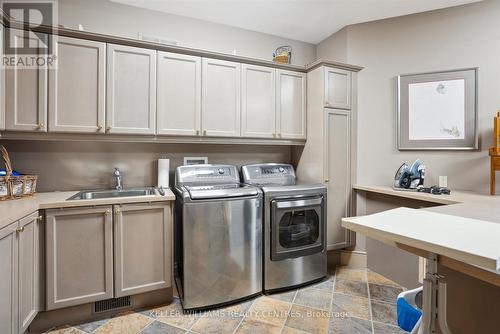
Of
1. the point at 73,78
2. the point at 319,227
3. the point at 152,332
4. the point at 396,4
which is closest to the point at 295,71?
the point at 396,4

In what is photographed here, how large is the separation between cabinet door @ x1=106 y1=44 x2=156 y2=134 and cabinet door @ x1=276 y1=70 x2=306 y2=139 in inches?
50.5

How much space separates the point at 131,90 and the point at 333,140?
79.2 inches

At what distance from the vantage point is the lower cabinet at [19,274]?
134 centimetres

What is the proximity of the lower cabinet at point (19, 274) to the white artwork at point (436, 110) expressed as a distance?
332 centimetres

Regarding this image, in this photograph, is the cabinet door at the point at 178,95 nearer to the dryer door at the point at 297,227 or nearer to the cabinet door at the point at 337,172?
the dryer door at the point at 297,227

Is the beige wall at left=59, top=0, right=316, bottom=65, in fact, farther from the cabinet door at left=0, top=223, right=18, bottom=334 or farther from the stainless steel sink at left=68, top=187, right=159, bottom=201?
the cabinet door at left=0, top=223, right=18, bottom=334

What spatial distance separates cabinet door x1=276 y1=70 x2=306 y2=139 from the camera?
2.76 m

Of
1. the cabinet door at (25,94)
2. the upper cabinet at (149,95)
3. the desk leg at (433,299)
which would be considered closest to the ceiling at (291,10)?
the upper cabinet at (149,95)

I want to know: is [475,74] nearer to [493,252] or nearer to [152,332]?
[493,252]

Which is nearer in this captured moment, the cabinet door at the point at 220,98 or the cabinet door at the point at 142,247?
the cabinet door at the point at 142,247

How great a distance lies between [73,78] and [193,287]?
1909 millimetres

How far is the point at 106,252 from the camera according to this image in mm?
1907

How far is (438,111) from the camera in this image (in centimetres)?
254

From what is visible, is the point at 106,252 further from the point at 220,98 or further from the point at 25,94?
the point at 220,98
